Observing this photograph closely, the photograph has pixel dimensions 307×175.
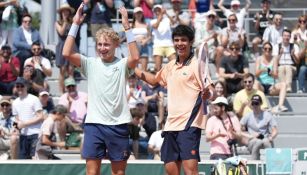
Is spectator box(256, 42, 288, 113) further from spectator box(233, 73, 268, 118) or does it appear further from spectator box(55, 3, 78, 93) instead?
spectator box(55, 3, 78, 93)

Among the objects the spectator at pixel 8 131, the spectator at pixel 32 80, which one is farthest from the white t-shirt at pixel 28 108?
the spectator at pixel 32 80

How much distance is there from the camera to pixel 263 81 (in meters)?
19.1

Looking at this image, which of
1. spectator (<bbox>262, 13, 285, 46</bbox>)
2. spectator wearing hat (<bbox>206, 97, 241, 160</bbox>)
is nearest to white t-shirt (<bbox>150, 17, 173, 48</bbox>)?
spectator (<bbox>262, 13, 285, 46</bbox>)

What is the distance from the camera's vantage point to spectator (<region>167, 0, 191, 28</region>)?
792 inches

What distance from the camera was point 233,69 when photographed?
18703mm

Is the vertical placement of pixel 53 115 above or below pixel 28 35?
below

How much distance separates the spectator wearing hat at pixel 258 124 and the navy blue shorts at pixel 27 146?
346cm

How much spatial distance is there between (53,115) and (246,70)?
3.85m

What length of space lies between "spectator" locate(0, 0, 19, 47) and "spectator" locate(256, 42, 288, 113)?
486 cm

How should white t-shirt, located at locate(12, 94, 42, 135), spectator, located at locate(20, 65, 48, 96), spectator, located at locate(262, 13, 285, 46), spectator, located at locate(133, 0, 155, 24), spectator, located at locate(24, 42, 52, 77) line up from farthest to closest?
spectator, located at locate(133, 0, 155, 24) → spectator, located at locate(262, 13, 285, 46) → spectator, located at locate(24, 42, 52, 77) → spectator, located at locate(20, 65, 48, 96) → white t-shirt, located at locate(12, 94, 42, 135)

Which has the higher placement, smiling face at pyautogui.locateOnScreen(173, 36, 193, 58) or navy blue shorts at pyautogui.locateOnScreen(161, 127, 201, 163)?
smiling face at pyautogui.locateOnScreen(173, 36, 193, 58)

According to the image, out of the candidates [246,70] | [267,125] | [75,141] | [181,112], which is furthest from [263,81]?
[181,112]

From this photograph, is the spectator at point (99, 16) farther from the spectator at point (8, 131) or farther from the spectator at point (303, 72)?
the spectator at point (303, 72)

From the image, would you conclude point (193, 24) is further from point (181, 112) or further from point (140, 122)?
point (181, 112)
